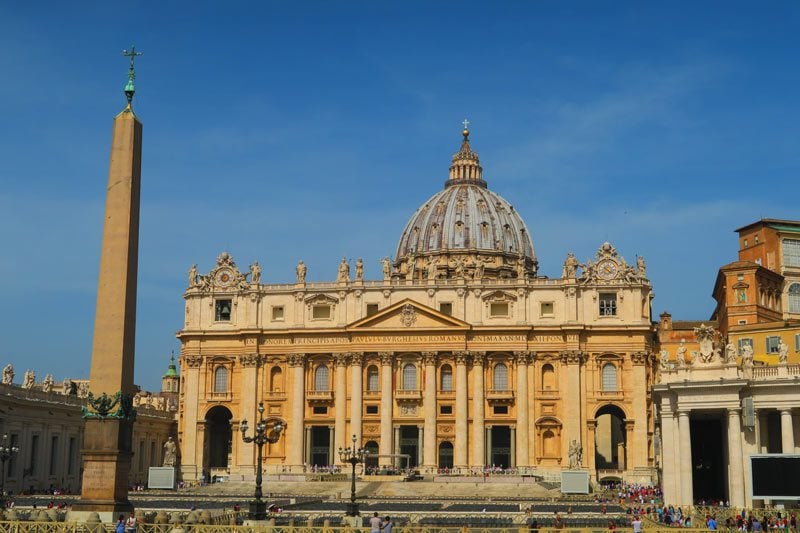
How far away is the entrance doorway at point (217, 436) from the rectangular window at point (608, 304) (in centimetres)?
3249

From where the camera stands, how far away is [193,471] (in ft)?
297

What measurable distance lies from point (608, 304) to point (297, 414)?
26.8 m

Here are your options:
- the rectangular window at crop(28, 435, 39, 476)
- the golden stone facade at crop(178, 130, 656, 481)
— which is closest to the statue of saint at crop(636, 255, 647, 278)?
the golden stone facade at crop(178, 130, 656, 481)

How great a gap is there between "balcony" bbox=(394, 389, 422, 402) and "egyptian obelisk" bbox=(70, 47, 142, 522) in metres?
58.1

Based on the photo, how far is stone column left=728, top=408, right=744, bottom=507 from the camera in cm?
4569

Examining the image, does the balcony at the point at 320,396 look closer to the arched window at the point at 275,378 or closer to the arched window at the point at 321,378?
the arched window at the point at 321,378

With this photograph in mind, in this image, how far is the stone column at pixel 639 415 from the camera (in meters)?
84.9

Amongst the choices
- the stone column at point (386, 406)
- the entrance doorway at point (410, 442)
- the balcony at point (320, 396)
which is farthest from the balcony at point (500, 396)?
the balcony at point (320, 396)

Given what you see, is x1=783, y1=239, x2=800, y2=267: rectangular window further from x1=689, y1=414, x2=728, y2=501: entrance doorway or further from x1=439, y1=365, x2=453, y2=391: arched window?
x1=689, y1=414, x2=728, y2=501: entrance doorway

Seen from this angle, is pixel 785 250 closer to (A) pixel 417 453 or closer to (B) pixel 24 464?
(A) pixel 417 453

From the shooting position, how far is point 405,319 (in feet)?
295

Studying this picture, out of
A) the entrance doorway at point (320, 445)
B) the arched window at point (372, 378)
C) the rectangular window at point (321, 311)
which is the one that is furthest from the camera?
the rectangular window at point (321, 311)

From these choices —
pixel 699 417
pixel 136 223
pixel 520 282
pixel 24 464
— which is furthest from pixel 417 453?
pixel 136 223

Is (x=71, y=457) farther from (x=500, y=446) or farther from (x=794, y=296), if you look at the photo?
(x=794, y=296)
